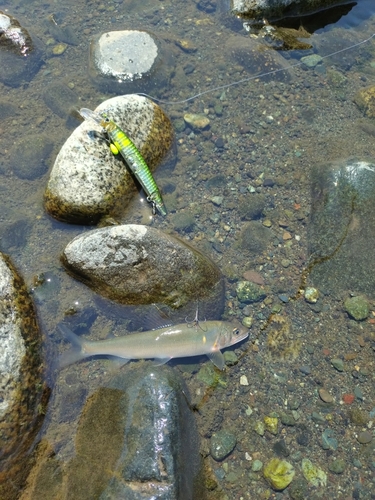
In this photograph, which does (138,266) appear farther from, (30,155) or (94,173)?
(30,155)

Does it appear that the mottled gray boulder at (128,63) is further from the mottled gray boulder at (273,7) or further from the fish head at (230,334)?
the fish head at (230,334)

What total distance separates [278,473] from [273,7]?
→ 7556 millimetres

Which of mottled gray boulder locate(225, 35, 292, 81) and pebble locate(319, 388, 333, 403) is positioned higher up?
mottled gray boulder locate(225, 35, 292, 81)

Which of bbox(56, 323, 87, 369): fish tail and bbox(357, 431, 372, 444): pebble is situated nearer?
bbox(357, 431, 372, 444): pebble

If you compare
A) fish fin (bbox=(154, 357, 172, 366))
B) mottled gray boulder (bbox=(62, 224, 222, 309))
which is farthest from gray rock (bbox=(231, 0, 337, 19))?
fish fin (bbox=(154, 357, 172, 366))

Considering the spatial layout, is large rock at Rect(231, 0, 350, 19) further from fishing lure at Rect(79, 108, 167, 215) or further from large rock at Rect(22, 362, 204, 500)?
large rock at Rect(22, 362, 204, 500)

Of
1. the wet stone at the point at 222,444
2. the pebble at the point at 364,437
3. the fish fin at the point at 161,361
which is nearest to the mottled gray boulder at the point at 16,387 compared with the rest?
the fish fin at the point at 161,361

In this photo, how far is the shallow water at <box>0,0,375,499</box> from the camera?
471 centimetres

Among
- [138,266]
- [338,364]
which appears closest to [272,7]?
[138,266]

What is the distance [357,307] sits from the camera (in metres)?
5.24

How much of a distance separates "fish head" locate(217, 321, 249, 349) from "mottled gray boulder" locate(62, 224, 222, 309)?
46 cm

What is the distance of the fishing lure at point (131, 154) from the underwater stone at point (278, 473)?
3.22 metres

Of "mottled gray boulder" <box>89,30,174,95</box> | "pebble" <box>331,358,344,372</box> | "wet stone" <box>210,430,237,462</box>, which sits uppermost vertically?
"mottled gray boulder" <box>89,30,174,95</box>

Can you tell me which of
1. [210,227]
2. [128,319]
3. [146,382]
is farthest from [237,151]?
[146,382]
